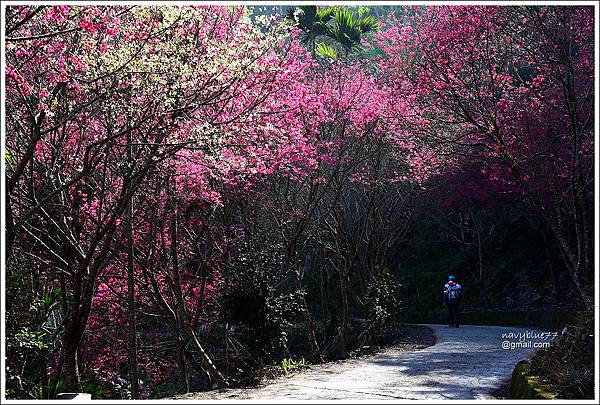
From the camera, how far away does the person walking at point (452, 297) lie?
17734 millimetres

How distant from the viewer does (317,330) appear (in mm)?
22297

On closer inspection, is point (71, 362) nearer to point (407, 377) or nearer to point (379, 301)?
point (407, 377)

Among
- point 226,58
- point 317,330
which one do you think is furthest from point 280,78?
point 317,330

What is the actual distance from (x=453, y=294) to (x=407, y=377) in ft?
29.1

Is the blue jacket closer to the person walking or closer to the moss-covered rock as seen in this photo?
the person walking

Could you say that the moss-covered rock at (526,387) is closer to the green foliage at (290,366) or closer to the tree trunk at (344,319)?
the green foliage at (290,366)

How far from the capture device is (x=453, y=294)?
1797 cm

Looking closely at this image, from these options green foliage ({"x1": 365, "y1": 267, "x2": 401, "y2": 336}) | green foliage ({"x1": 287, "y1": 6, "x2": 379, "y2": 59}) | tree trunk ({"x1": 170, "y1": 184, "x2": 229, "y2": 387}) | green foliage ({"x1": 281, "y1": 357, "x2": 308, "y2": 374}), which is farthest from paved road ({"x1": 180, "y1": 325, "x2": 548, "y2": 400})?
green foliage ({"x1": 287, "y1": 6, "x2": 379, "y2": 59})

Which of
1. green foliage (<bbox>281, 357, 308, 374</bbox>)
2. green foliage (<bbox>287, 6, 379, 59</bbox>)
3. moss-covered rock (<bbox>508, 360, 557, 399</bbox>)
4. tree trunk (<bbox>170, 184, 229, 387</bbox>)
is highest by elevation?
green foliage (<bbox>287, 6, 379, 59</bbox>)

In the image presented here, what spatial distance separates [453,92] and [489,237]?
15.4 m

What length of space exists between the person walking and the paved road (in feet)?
13.0

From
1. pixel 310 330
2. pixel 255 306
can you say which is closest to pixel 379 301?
pixel 310 330

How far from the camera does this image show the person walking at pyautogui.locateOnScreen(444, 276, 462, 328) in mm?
17734

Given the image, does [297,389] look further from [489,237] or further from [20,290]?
[489,237]
